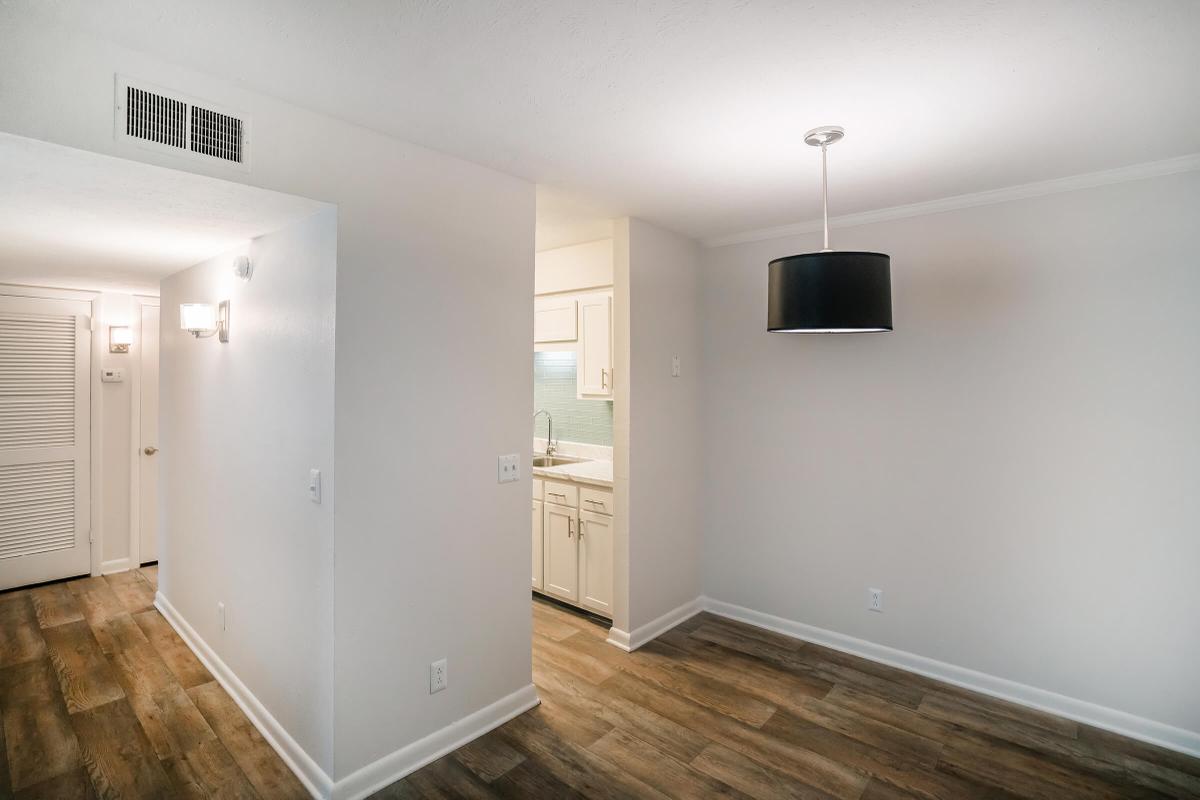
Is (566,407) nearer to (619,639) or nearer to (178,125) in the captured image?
(619,639)

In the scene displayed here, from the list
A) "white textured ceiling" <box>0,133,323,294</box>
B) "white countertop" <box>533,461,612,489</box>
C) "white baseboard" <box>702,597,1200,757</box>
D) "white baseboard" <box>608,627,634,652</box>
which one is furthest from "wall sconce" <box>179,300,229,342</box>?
"white baseboard" <box>702,597,1200,757</box>

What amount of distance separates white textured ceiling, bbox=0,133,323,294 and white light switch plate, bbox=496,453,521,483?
1.28m

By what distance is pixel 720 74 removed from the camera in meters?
1.86

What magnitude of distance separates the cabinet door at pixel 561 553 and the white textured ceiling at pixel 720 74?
2236mm

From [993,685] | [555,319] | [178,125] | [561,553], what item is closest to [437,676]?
[561,553]

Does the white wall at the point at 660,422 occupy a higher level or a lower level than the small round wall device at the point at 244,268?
lower

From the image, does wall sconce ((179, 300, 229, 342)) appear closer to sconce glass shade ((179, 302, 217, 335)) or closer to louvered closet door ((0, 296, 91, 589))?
sconce glass shade ((179, 302, 217, 335))

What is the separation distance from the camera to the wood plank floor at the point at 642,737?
2.31 m

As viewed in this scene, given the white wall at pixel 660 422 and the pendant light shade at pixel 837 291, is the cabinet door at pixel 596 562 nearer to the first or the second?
the white wall at pixel 660 422

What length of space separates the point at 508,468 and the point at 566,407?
7.33ft

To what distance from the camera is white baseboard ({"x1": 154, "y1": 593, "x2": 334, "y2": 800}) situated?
225 centimetres

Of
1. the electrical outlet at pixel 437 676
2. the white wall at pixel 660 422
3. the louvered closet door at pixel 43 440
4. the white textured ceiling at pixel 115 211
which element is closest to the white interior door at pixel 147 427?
the louvered closet door at pixel 43 440

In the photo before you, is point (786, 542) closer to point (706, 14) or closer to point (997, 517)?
point (997, 517)

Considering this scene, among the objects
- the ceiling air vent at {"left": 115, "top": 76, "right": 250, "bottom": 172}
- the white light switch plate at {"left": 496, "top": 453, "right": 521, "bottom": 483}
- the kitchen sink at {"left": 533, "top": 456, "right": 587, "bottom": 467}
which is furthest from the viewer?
the kitchen sink at {"left": 533, "top": 456, "right": 587, "bottom": 467}
